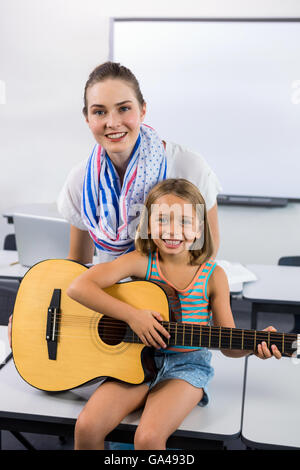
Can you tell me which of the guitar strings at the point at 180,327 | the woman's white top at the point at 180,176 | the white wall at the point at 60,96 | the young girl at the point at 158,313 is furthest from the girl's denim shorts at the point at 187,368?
the white wall at the point at 60,96

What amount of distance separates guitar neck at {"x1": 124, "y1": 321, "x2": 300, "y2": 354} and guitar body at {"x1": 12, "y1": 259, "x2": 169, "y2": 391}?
0.05 m

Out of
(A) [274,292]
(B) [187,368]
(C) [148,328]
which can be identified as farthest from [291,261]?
(C) [148,328]

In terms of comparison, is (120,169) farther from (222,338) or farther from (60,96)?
(60,96)

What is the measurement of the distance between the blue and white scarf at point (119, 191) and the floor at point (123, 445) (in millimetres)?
678

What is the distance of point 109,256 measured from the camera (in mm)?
1731

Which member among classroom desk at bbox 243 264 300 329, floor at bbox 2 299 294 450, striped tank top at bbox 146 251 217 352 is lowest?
floor at bbox 2 299 294 450

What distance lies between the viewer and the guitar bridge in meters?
1.32

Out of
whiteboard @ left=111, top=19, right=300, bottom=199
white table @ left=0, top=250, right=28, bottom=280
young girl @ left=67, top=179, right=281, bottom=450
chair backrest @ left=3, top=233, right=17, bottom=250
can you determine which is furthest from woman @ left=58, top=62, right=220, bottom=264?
whiteboard @ left=111, top=19, right=300, bottom=199

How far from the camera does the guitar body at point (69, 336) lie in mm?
1281

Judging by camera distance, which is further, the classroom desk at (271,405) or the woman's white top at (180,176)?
the woman's white top at (180,176)

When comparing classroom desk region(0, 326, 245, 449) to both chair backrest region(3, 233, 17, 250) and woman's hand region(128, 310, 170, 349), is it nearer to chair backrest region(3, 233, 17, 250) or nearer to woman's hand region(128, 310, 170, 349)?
woman's hand region(128, 310, 170, 349)

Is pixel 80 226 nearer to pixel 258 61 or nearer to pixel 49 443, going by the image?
pixel 49 443

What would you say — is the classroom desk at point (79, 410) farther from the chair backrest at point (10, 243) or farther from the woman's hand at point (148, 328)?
the chair backrest at point (10, 243)

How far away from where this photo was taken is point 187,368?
1.33 meters
